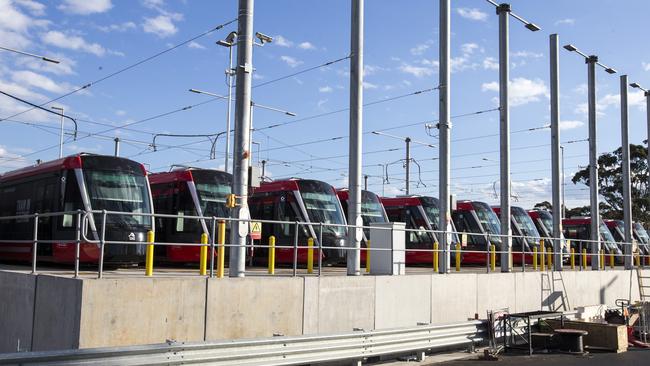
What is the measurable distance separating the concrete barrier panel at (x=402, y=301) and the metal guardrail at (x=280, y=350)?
40.6 inches

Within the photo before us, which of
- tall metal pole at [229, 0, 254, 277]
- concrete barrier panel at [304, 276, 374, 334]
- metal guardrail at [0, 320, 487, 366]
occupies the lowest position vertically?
metal guardrail at [0, 320, 487, 366]

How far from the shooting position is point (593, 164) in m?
24.5

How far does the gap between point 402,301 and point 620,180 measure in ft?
160

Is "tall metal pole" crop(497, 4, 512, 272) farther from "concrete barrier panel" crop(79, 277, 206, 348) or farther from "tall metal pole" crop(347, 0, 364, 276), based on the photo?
"concrete barrier panel" crop(79, 277, 206, 348)

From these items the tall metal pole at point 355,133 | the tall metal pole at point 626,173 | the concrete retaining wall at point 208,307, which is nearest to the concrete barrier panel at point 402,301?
the concrete retaining wall at point 208,307

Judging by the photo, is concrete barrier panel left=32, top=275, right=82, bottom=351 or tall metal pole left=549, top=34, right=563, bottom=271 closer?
concrete barrier panel left=32, top=275, right=82, bottom=351

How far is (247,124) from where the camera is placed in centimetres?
1173

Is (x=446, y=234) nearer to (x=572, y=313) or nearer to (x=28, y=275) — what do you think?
(x=572, y=313)

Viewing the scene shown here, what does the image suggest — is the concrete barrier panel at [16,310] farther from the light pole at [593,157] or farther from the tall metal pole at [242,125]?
the light pole at [593,157]

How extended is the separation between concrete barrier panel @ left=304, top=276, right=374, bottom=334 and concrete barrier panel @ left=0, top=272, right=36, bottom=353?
474cm

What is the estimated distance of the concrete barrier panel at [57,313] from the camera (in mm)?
8812

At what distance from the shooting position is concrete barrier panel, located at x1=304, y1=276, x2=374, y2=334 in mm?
11914

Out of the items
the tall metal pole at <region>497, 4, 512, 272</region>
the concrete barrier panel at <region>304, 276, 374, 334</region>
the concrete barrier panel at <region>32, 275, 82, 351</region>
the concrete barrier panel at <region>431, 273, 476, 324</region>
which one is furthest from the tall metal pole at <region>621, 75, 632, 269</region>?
the concrete barrier panel at <region>32, 275, 82, 351</region>

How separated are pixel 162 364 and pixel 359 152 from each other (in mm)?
7210
